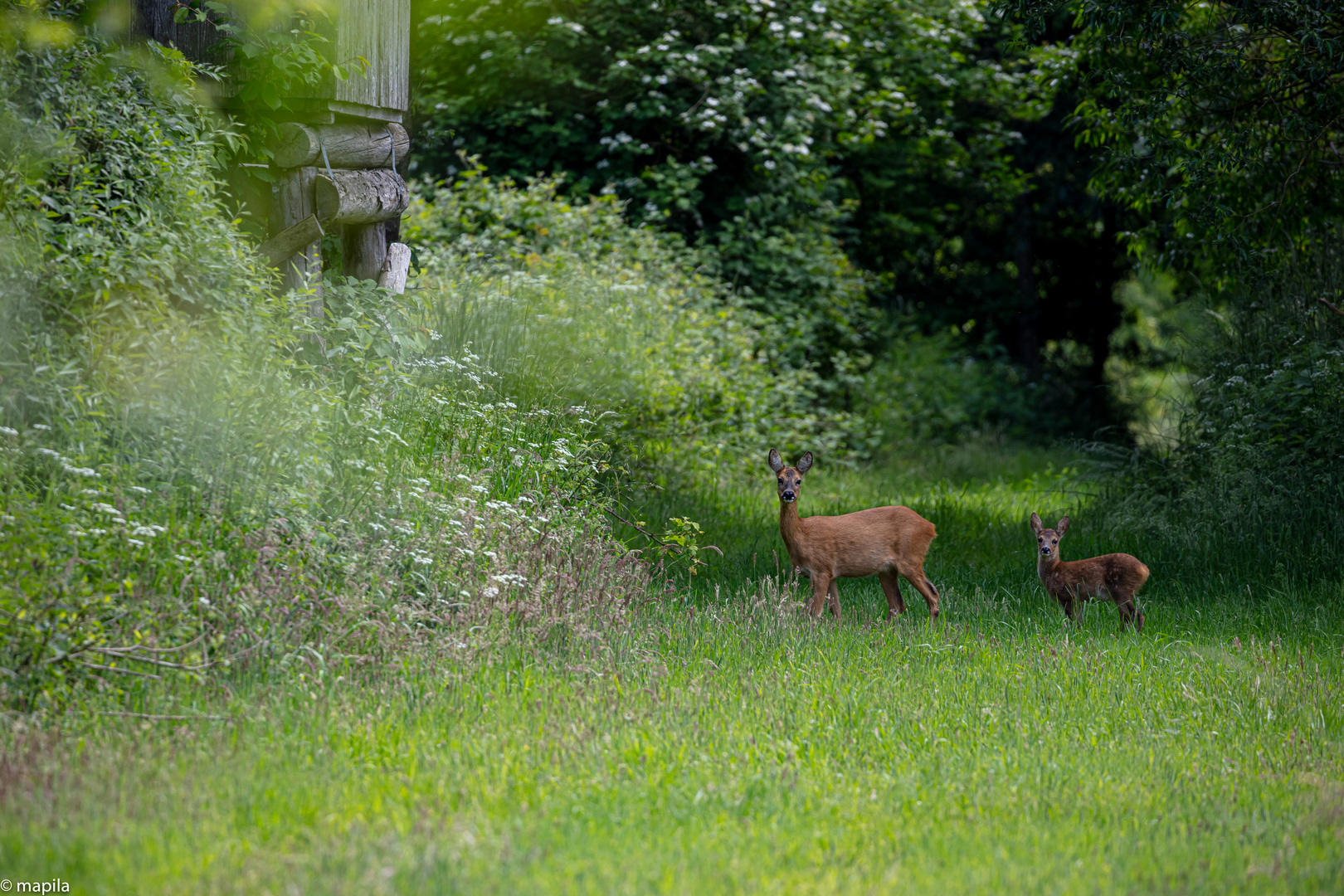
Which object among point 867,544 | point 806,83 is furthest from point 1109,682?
point 806,83

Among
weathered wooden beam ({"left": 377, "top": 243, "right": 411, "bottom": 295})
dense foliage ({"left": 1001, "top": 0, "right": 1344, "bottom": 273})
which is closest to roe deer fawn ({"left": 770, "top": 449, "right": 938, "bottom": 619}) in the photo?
weathered wooden beam ({"left": 377, "top": 243, "right": 411, "bottom": 295})

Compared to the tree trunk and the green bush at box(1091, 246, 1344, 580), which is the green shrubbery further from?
the tree trunk

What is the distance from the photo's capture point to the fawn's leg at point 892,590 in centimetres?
752

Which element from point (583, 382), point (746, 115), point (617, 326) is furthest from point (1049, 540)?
point (746, 115)

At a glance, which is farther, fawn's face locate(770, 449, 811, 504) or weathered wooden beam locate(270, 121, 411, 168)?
weathered wooden beam locate(270, 121, 411, 168)

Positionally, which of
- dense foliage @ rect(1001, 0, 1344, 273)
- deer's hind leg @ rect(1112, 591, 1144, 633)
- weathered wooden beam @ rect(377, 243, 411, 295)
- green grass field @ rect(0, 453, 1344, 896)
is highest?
dense foliage @ rect(1001, 0, 1344, 273)

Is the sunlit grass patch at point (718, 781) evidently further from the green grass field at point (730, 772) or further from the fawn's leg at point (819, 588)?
the fawn's leg at point (819, 588)

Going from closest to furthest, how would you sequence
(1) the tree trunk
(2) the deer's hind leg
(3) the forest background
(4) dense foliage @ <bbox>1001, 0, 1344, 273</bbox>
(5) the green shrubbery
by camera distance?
(5) the green shrubbery → (3) the forest background → (2) the deer's hind leg → (4) dense foliage @ <bbox>1001, 0, 1344, 273</bbox> → (1) the tree trunk

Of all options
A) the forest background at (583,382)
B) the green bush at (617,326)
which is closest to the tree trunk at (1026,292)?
the forest background at (583,382)

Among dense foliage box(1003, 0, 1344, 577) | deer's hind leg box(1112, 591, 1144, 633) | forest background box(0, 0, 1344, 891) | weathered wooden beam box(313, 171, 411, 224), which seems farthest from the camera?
dense foliage box(1003, 0, 1344, 577)

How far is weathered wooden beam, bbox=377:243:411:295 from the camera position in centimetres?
808

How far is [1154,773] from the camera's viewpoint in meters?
4.54

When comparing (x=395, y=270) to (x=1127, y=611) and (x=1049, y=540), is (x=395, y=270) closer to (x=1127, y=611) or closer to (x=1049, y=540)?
(x=1049, y=540)

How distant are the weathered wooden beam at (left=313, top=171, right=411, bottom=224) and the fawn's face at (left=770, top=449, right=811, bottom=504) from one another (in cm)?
313
